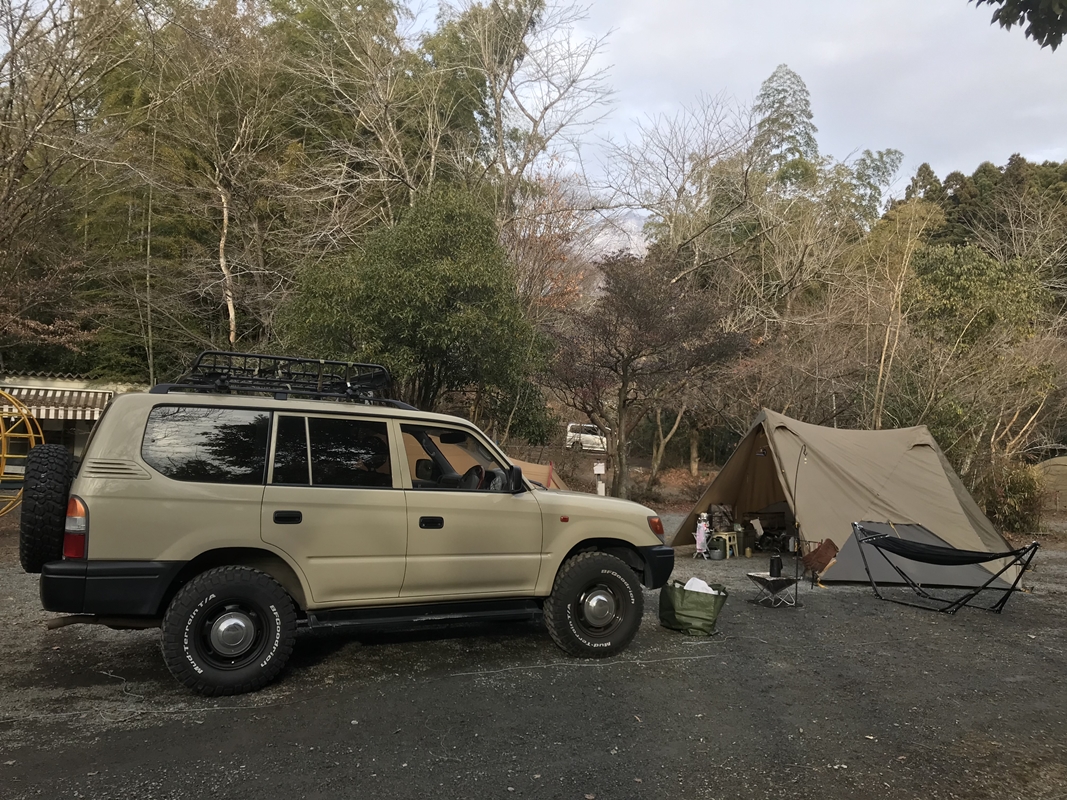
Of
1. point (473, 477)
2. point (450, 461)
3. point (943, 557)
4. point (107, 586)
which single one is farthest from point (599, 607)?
point (943, 557)

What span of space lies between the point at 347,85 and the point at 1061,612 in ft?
62.6

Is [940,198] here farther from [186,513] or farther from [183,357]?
[186,513]

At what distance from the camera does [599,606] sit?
5852 millimetres

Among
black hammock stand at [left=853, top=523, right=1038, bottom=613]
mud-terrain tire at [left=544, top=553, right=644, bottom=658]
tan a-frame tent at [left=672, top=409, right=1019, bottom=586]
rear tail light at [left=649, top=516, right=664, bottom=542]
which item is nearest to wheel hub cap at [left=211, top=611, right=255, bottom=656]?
mud-terrain tire at [left=544, top=553, right=644, bottom=658]

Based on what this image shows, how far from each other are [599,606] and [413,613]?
1.44 m

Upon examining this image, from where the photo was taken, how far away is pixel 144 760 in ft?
12.6

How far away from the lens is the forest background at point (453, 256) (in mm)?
12531

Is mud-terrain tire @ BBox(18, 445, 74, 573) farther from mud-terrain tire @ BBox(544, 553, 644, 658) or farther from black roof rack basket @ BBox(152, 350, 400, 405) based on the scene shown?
mud-terrain tire @ BBox(544, 553, 644, 658)

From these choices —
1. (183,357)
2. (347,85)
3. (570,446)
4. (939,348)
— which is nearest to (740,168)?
(939,348)

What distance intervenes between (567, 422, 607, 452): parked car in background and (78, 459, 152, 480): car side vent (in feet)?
55.4

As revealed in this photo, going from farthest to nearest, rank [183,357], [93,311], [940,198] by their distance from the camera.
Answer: [940,198], [183,357], [93,311]

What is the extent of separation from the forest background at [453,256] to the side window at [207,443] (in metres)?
7.10

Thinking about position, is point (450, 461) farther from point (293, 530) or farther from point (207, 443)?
point (207, 443)

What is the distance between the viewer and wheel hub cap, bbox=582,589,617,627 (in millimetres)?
5820
